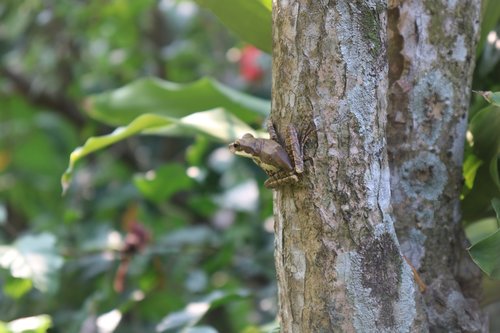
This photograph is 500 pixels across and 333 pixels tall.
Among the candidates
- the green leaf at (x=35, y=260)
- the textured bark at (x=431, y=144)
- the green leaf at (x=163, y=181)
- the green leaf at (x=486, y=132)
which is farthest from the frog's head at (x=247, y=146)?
the green leaf at (x=163, y=181)

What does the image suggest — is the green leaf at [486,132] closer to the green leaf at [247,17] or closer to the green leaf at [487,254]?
the green leaf at [487,254]

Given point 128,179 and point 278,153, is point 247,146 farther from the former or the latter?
point 128,179

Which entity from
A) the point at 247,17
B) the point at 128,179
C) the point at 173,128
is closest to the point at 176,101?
the point at 173,128

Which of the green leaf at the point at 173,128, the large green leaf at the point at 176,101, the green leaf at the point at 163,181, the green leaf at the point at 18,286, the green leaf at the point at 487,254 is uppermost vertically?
the large green leaf at the point at 176,101

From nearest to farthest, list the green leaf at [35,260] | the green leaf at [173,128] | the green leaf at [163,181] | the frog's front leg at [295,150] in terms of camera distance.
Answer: the frog's front leg at [295,150] → the green leaf at [173,128] → the green leaf at [35,260] → the green leaf at [163,181]

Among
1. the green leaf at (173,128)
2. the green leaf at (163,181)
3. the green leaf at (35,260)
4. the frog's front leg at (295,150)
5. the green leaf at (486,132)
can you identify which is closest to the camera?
the frog's front leg at (295,150)
